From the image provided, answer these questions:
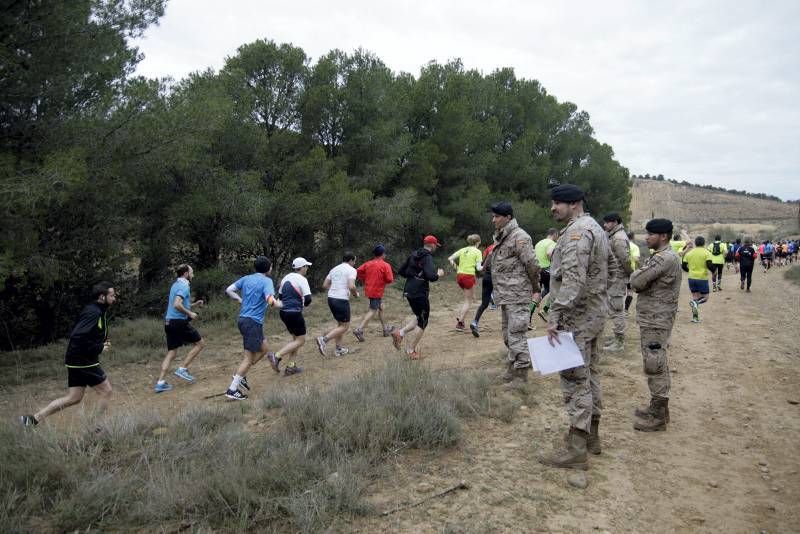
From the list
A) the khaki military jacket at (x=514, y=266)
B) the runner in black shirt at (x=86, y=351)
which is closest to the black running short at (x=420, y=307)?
the khaki military jacket at (x=514, y=266)

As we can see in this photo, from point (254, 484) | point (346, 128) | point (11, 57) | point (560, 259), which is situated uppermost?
point (346, 128)

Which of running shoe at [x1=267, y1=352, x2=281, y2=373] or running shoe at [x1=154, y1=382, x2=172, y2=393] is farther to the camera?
running shoe at [x1=267, y1=352, x2=281, y2=373]

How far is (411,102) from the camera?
21.0 meters

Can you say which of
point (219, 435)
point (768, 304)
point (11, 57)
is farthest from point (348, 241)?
point (219, 435)

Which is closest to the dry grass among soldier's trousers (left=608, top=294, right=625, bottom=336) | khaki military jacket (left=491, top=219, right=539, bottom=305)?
khaki military jacket (left=491, top=219, right=539, bottom=305)

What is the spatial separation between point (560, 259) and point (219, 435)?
10.4ft

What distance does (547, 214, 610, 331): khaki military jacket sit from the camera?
13.3ft

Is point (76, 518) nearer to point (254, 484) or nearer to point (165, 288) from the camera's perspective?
point (254, 484)

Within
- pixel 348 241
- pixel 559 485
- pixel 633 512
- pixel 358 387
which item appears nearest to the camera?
pixel 633 512

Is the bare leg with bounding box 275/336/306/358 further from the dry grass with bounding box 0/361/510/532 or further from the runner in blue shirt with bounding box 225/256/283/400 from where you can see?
the dry grass with bounding box 0/361/510/532

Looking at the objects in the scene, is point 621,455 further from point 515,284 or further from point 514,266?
point 514,266

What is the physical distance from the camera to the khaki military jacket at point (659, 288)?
16.2 ft

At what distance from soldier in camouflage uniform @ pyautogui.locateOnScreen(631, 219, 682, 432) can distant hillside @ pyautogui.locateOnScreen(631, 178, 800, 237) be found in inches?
3521

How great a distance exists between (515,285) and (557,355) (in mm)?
2210
